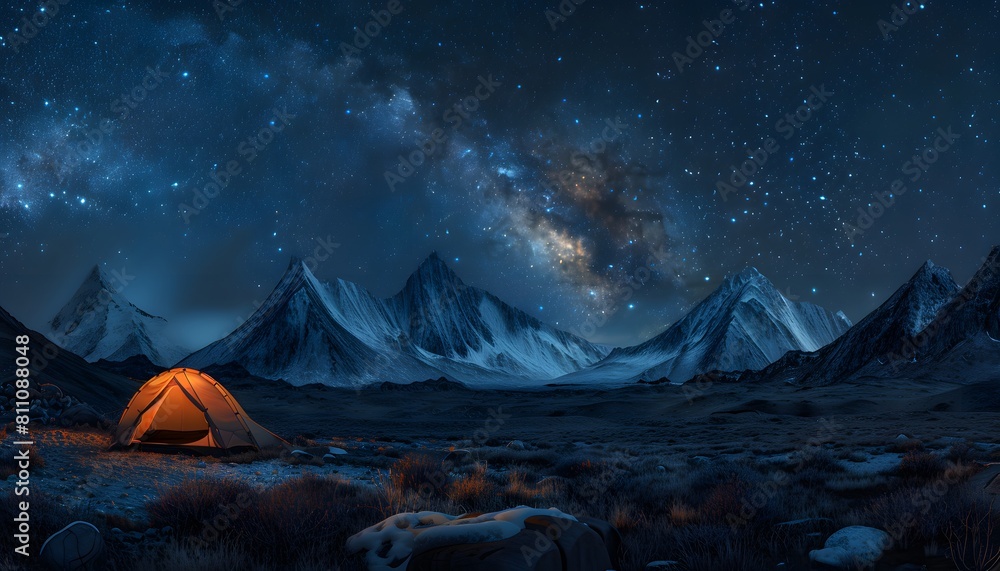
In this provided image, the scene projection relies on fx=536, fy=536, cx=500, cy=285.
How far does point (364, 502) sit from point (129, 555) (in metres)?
2.62

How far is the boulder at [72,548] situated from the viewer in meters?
4.54

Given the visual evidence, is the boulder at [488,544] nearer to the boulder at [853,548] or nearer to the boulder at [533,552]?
the boulder at [533,552]

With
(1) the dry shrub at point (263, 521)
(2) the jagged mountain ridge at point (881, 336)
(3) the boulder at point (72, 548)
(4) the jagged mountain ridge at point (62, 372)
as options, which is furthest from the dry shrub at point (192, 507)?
(2) the jagged mountain ridge at point (881, 336)

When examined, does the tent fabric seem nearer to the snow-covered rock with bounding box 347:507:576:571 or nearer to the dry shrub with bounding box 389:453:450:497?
the dry shrub with bounding box 389:453:450:497

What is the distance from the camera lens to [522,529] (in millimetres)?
4438

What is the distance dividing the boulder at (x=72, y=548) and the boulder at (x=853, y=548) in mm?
6601

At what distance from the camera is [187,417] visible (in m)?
15.2

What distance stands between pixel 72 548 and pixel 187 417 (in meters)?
11.8

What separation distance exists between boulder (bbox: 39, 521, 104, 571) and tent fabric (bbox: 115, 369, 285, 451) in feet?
33.8

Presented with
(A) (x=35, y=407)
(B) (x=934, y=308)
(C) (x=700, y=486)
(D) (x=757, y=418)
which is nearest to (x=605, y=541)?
(C) (x=700, y=486)

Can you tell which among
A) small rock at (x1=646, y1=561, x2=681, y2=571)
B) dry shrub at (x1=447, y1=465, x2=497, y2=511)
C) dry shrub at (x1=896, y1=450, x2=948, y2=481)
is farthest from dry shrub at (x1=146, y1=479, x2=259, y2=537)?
dry shrub at (x1=896, y1=450, x2=948, y2=481)

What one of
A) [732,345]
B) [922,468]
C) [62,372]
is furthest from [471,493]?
[732,345]

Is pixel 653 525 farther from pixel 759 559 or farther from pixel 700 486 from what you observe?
pixel 700 486

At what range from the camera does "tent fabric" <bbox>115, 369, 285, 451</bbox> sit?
14.4 metres
